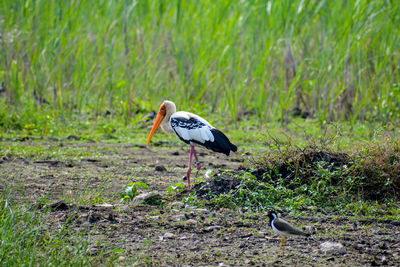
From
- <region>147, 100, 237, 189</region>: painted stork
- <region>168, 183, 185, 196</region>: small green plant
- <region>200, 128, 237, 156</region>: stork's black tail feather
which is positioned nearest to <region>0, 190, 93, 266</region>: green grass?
<region>168, 183, 185, 196</region>: small green plant

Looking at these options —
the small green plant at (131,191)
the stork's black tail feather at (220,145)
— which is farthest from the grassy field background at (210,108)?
the stork's black tail feather at (220,145)

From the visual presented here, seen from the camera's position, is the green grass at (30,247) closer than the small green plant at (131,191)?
Yes

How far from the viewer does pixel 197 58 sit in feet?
32.7

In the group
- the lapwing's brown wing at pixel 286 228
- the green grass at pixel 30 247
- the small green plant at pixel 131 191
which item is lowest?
the small green plant at pixel 131 191

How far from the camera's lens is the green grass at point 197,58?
8719mm

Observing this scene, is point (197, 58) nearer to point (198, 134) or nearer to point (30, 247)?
point (198, 134)

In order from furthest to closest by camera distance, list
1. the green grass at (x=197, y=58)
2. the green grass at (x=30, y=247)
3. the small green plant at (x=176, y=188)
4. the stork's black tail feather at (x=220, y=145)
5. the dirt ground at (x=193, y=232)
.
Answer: the green grass at (x=197, y=58) < the stork's black tail feather at (x=220, y=145) < the small green plant at (x=176, y=188) < the dirt ground at (x=193, y=232) < the green grass at (x=30, y=247)

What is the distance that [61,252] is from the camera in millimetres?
3607

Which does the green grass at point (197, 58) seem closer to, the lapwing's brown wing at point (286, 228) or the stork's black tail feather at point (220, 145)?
the stork's black tail feather at point (220, 145)

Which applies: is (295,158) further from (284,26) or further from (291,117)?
(291,117)

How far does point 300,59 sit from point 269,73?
4.24 ft

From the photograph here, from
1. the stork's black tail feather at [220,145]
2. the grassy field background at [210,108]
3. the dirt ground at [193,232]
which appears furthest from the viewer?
the stork's black tail feather at [220,145]

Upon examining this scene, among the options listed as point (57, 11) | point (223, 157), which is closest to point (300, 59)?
point (223, 157)

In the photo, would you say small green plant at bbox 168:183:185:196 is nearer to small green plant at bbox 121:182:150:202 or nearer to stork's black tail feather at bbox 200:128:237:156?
small green plant at bbox 121:182:150:202
